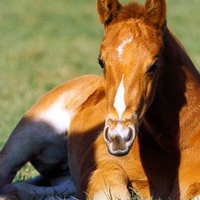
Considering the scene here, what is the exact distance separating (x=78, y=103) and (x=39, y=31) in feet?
34.1

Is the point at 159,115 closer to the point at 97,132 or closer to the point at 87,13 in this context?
the point at 97,132

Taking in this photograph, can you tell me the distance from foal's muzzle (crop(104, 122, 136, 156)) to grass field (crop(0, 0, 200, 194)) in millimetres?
3830

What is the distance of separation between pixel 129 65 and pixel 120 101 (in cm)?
24

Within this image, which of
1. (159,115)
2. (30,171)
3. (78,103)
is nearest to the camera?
(159,115)

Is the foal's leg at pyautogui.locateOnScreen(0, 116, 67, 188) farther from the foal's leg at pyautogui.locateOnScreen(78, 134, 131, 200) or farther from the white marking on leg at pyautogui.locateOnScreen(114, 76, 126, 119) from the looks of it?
the white marking on leg at pyautogui.locateOnScreen(114, 76, 126, 119)

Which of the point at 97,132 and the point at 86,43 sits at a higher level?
the point at 97,132

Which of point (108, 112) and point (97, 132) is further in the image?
point (97, 132)

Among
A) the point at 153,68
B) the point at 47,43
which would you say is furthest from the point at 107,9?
the point at 47,43

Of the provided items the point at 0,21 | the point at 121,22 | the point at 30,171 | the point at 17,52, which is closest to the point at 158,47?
the point at 121,22

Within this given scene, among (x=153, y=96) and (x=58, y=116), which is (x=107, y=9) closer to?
(x=153, y=96)

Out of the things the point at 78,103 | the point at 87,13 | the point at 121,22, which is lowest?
the point at 87,13

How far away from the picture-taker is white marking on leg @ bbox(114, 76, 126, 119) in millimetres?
5605

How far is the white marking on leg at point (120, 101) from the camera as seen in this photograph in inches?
221

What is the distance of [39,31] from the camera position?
18062 millimetres
